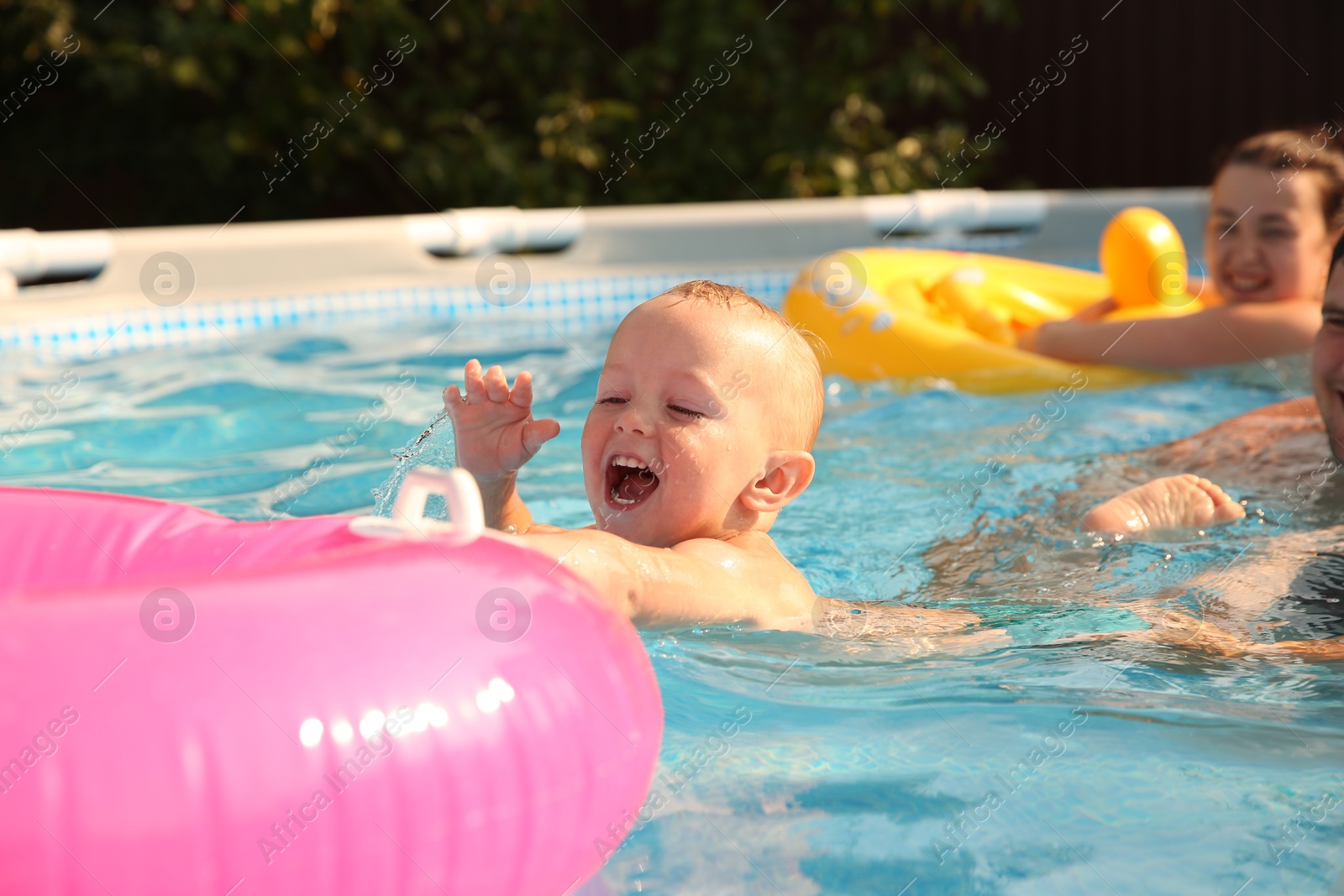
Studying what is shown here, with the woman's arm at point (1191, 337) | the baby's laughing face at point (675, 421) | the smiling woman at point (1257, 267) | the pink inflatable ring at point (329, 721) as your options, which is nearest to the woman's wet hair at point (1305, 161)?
the smiling woman at point (1257, 267)

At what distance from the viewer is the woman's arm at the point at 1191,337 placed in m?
3.82

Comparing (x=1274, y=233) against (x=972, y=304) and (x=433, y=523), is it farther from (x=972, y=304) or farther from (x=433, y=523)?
(x=433, y=523)

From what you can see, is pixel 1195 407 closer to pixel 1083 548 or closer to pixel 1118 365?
pixel 1118 365

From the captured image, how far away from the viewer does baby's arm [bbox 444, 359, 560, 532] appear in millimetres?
1985

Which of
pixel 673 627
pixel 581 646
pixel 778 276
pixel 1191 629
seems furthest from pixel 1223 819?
pixel 778 276

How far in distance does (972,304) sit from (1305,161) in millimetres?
1098

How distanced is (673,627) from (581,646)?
470 mm

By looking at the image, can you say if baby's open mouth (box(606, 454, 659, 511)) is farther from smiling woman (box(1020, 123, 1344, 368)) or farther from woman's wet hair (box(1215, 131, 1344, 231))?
woman's wet hair (box(1215, 131, 1344, 231))

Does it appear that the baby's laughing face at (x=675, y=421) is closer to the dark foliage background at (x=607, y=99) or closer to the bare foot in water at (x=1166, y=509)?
the bare foot in water at (x=1166, y=509)

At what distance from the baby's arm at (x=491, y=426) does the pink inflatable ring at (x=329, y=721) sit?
609mm

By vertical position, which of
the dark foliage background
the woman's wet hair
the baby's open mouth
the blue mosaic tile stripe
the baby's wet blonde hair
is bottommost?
the baby's open mouth

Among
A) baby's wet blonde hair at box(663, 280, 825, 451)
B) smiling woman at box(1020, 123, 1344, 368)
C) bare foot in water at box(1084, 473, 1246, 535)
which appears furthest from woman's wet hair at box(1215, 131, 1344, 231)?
baby's wet blonde hair at box(663, 280, 825, 451)

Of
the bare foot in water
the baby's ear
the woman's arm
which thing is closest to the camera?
the baby's ear

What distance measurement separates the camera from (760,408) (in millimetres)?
1986
